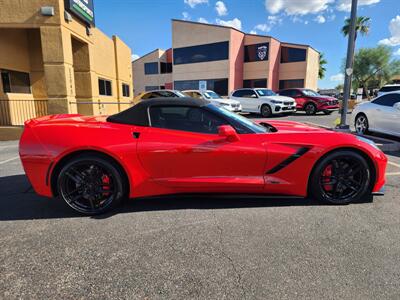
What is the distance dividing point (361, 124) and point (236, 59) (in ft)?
77.7

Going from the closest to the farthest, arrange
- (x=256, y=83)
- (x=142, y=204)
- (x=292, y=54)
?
1. (x=142, y=204)
2. (x=292, y=54)
3. (x=256, y=83)

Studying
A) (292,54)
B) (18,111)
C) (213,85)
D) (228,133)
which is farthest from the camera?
(213,85)

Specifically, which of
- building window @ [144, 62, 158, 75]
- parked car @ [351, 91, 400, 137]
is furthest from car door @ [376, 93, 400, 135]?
building window @ [144, 62, 158, 75]

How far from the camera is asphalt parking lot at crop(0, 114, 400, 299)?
1.94 meters

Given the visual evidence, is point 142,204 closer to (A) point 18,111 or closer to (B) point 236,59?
(A) point 18,111

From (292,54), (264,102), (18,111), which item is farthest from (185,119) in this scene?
(292,54)

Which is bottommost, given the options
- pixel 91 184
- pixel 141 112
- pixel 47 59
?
pixel 91 184

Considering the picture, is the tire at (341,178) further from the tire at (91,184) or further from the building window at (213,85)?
the building window at (213,85)

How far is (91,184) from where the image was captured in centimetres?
308

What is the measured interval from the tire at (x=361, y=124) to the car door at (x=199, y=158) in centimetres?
637

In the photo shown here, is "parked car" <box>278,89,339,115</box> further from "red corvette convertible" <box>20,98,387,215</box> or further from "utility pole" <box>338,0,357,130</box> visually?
"red corvette convertible" <box>20,98,387,215</box>

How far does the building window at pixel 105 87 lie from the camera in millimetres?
13891

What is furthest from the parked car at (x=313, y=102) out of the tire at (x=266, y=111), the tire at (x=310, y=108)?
the tire at (x=266, y=111)

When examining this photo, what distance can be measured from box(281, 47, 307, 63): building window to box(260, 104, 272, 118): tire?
1753 cm
